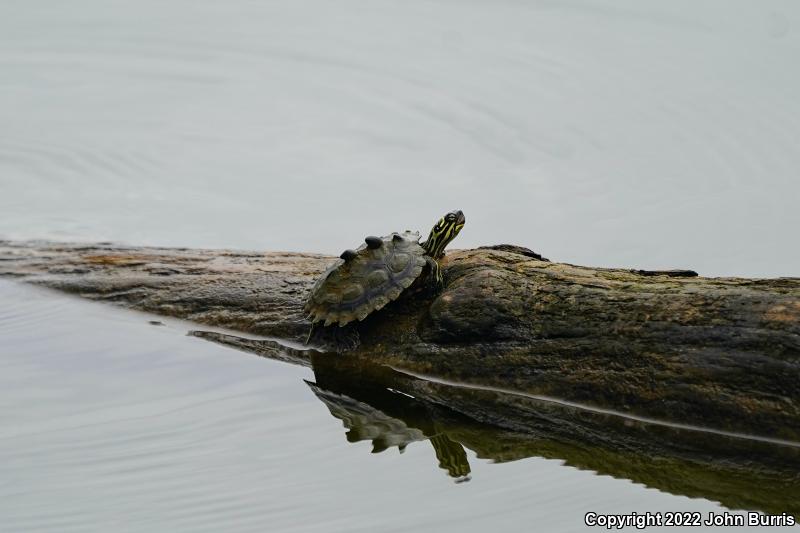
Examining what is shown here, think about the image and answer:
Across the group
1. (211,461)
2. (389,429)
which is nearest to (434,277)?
(389,429)

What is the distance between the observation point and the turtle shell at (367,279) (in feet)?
19.2

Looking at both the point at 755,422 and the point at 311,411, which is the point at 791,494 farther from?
the point at 311,411

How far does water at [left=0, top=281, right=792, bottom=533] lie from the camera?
5.04 meters

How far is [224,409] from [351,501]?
1.14 m

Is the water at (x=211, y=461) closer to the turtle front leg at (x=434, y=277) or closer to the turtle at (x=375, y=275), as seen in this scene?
the turtle at (x=375, y=275)

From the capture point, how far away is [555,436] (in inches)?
216

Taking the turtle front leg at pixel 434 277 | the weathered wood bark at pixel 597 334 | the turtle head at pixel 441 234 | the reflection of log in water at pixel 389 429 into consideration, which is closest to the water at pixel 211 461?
the reflection of log in water at pixel 389 429

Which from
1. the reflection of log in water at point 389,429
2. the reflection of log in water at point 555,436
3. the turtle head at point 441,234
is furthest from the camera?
the turtle head at point 441,234

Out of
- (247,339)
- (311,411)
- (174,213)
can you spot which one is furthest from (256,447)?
(174,213)

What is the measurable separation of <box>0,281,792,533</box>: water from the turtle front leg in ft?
2.32

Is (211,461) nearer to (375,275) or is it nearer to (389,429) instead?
(389,429)

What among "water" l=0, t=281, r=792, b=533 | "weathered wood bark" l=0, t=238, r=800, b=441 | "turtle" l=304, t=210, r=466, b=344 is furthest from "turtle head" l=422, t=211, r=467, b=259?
"water" l=0, t=281, r=792, b=533

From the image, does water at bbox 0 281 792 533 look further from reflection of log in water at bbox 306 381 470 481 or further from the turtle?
the turtle

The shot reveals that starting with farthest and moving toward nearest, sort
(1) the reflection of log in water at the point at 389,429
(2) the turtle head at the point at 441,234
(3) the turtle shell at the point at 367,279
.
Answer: (2) the turtle head at the point at 441,234
(3) the turtle shell at the point at 367,279
(1) the reflection of log in water at the point at 389,429
